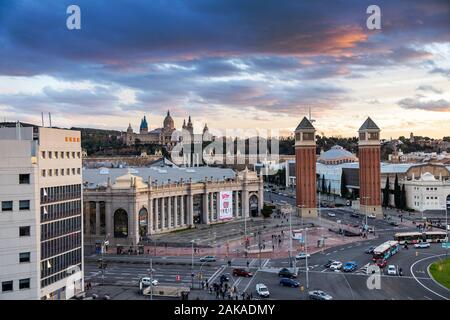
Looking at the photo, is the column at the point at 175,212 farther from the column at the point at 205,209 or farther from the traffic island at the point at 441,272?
the traffic island at the point at 441,272

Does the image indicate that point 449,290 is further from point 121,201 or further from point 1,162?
point 121,201

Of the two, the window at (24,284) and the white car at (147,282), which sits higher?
the window at (24,284)

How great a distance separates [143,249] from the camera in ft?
198

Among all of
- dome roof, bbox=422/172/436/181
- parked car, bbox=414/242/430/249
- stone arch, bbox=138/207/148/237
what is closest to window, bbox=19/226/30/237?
stone arch, bbox=138/207/148/237

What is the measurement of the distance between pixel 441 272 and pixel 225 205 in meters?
41.1

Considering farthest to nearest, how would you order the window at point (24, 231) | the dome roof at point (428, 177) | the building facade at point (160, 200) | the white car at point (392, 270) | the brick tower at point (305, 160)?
the dome roof at point (428, 177) < the brick tower at point (305, 160) < the building facade at point (160, 200) < the white car at point (392, 270) < the window at point (24, 231)

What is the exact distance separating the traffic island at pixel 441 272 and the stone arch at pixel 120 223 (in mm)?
33952

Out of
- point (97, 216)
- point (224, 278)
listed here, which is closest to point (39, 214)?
point (224, 278)

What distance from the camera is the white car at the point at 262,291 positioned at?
130 feet

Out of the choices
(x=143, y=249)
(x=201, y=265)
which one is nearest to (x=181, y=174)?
(x=143, y=249)

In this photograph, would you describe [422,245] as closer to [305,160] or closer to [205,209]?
[205,209]

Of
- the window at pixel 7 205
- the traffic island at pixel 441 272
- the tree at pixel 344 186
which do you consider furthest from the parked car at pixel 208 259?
the tree at pixel 344 186

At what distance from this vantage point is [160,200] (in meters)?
72.5
